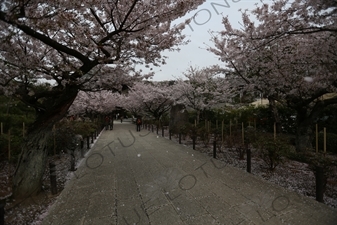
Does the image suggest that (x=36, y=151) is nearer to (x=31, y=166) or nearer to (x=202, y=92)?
(x=31, y=166)

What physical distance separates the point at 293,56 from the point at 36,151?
26.0ft

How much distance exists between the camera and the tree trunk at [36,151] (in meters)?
4.01

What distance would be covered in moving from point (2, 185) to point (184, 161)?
16.5 ft

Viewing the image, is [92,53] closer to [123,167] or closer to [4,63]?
[4,63]

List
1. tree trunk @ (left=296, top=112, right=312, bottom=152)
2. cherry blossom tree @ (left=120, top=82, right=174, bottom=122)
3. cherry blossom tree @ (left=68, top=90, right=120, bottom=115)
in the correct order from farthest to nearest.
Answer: cherry blossom tree @ (left=120, top=82, right=174, bottom=122), cherry blossom tree @ (left=68, top=90, right=120, bottom=115), tree trunk @ (left=296, top=112, right=312, bottom=152)

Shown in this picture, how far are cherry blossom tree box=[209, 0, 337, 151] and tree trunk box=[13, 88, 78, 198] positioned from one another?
5.05 meters

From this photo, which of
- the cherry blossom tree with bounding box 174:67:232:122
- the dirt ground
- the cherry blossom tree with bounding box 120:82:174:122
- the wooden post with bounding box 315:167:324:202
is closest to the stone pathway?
the wooden post with bounding box 315:167:324:202

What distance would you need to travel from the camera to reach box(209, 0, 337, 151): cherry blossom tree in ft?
17.4

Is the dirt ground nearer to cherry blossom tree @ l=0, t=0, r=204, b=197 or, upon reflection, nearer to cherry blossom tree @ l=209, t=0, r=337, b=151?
cherry blossom tree @ l=0, t=0, r=204, b=197

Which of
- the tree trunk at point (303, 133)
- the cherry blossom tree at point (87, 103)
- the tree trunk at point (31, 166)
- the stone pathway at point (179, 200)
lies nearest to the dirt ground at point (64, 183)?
the tree trunk at point (31, 166)

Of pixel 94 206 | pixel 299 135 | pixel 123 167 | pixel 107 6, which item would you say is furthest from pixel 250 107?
pixel 94 206

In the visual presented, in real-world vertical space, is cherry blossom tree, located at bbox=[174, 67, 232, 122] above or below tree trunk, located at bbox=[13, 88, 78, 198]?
above

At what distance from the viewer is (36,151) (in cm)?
418

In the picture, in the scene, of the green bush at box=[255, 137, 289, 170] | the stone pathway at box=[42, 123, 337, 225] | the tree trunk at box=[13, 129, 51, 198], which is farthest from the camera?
the green bush at box=[255, 137, 289, 170]
